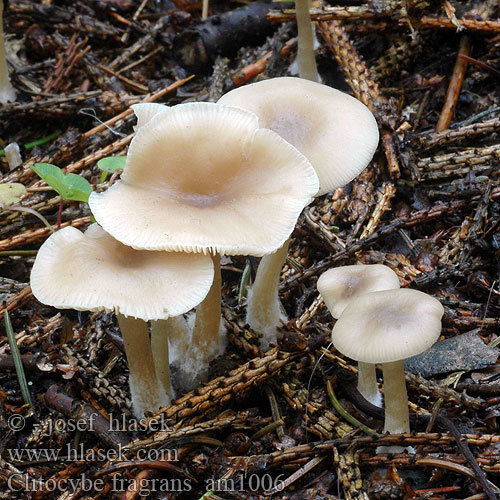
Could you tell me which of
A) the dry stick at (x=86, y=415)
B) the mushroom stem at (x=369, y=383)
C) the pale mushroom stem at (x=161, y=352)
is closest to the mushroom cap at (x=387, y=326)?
the mushroom stem at (x=369, y=383)

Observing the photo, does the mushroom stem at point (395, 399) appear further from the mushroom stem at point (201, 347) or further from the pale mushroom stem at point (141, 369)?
the pale mushroom stem at point (141, 369)

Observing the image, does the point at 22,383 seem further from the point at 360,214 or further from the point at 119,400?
the point at 360,214

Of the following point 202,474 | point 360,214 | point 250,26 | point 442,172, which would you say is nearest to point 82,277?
point 202,474

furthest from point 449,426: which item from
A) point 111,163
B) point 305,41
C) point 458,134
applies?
point 305,41

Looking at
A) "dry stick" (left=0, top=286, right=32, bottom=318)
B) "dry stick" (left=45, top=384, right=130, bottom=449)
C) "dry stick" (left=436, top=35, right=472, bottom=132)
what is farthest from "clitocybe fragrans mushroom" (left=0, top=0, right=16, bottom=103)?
"dry stick" (left=436, top=35, right=472, bottom=132)

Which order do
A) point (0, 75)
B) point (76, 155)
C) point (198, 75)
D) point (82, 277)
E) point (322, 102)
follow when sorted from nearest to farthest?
point (82, 277) < point (322, 102) < point (76, 155) < point (0, 75) < point (198, 75)

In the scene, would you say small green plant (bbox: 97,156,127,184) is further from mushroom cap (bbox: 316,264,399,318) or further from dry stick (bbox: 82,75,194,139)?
mushroom cap (bbox: 316,264,399,318)
